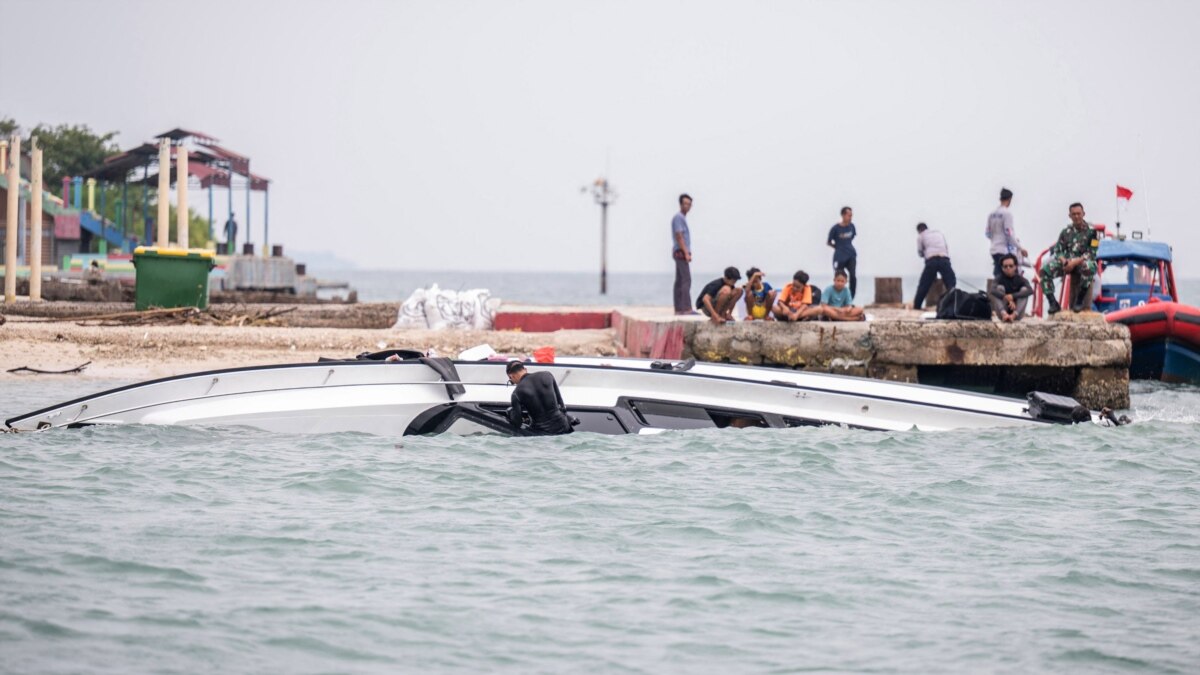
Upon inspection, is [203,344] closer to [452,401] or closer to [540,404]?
[452,401]

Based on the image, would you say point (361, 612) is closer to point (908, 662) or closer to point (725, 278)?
point (908, 662)

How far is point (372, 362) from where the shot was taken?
1191cm

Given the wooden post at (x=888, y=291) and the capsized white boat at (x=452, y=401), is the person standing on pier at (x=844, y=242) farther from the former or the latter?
the capsized white boat at (x=452, y=401)

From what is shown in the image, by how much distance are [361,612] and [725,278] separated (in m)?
10.6

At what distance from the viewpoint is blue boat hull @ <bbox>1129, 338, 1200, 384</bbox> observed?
64.0 feet

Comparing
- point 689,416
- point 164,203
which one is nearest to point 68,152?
point 164,203

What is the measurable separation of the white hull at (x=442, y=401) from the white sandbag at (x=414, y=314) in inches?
467

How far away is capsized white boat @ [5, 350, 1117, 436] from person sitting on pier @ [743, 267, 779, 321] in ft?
15.8

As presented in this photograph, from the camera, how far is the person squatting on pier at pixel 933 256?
22.2 meters

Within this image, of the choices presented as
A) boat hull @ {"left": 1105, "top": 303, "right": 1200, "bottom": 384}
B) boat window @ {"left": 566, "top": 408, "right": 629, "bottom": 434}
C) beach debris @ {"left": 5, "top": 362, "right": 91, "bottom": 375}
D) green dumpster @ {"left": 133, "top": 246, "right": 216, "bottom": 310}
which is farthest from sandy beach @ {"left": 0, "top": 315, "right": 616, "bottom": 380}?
boat window @ {"left": 566, "top": 408, "right": 629, "bottom": 434}

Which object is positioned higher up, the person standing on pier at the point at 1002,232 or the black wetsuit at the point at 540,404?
the person standing on pier at the point at 1002,232

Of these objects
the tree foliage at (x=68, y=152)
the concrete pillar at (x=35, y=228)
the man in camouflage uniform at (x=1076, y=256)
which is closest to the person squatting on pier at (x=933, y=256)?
the man in camouflage uniform at (x=1076, y=256)

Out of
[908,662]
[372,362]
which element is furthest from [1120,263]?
[908,662]

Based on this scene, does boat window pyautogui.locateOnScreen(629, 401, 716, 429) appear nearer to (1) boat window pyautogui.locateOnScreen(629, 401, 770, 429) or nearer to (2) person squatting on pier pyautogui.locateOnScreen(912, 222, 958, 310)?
(1) boat window pyautogui.locateOnScreen(629, 401, 770, 429)
